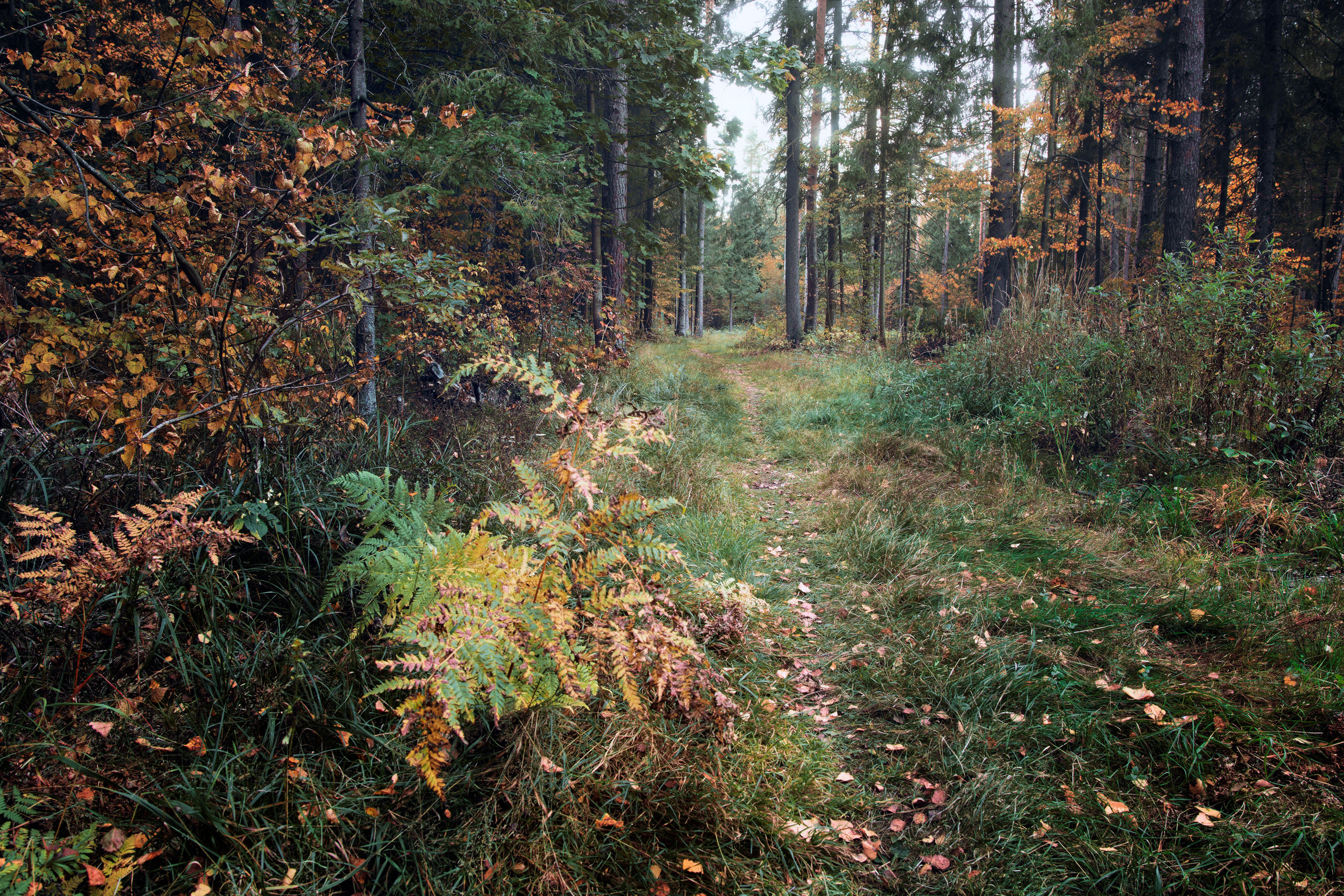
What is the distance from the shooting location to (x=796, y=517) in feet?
15.8

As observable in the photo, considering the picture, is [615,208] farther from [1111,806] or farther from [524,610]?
[1111,806]

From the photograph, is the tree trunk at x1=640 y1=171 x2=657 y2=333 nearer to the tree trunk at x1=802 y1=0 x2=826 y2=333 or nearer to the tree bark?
the tree trunk at x1=802 y1=0 x2=826 y2=333

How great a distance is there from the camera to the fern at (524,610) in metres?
1.63

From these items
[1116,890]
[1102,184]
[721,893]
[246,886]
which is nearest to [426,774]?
[246,886]

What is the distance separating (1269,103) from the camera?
11898mm

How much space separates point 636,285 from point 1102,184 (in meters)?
14.5

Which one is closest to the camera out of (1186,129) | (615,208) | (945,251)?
(1186,129)

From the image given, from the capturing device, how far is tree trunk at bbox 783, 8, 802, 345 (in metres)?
15.2

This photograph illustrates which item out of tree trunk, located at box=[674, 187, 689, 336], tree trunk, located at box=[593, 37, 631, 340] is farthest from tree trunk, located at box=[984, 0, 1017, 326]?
tree trunk, located at box=[674, 187, 689, 336]

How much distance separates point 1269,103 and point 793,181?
9.72m

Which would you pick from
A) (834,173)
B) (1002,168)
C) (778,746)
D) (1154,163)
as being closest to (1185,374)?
(778,746)

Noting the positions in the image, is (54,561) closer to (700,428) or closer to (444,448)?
(444,448)

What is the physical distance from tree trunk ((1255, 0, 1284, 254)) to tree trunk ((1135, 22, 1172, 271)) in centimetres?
154

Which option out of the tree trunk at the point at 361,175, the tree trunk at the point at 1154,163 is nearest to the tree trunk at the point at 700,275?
the tree trunk at the point at 1154,163
